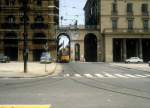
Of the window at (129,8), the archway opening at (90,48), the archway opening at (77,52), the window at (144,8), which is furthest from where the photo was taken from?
the archway opening at (77,52)

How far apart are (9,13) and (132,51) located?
3135 centimetres

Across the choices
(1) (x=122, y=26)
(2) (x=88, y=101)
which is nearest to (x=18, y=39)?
(1) (x=122, y=26)

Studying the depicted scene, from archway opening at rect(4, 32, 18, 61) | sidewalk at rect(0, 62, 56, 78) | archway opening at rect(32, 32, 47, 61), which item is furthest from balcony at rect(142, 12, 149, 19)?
sidewalk at rect(0, 62, 56, 78)

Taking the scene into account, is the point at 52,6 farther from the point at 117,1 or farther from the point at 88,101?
the point at 88,101

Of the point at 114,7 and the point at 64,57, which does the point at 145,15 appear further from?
the point at 64,57

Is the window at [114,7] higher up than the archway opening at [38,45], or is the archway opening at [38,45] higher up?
the window at [114,7]

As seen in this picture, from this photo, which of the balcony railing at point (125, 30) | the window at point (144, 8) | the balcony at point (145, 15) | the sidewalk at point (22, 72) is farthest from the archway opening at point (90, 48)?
the sidewalk at point (22, 72)

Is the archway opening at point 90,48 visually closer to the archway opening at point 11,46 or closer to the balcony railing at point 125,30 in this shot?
the balcony railing at point 125,30

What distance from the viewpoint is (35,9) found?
287ft

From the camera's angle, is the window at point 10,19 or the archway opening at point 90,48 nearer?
the window at point 10,19

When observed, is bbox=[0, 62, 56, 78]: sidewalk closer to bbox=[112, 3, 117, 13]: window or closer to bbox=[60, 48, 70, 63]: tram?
bbox=[60, 48, 70, 63]: tram

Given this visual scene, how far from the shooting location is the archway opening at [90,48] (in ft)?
310

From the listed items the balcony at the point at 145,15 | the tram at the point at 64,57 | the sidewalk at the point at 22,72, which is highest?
the balcony at the point at 145,15

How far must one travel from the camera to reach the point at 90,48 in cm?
9600
